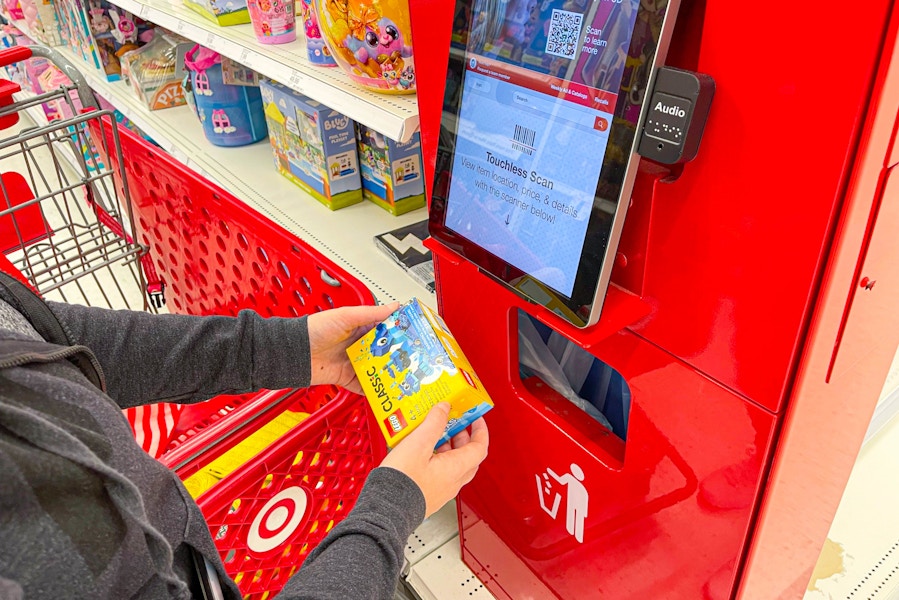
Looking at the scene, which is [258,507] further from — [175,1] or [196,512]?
[175,1]

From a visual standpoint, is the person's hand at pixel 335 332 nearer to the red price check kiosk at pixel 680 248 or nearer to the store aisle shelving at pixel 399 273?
the red price check kiosk at pixel 680 248

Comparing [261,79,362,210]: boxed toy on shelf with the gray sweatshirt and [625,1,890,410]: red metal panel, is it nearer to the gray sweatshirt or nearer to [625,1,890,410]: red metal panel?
the gray sweatshirt

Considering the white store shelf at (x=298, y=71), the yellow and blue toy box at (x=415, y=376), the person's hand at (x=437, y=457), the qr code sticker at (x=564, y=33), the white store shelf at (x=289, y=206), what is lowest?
the white store shelf at (x=289, y=206)

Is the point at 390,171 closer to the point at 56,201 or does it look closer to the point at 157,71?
the point at 56,201

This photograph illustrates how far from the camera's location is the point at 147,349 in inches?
36.2

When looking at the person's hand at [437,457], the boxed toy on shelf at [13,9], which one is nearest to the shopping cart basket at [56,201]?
the person's hand at [437,457]

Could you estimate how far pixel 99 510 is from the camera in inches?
20.5

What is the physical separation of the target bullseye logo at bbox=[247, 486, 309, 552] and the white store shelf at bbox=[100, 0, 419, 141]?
0.56 meters

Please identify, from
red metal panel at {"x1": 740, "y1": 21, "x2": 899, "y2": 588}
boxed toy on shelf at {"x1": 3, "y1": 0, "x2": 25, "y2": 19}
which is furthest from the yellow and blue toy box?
boxed toy on shelf at {"x1": 3, "y1": 0, "x2": 25, "y2": 19}

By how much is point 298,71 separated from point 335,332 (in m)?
0.62

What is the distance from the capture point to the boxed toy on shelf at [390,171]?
166 centimetres

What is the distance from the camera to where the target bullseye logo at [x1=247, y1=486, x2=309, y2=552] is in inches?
35.4

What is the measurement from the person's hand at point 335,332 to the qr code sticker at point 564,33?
46 centimetres

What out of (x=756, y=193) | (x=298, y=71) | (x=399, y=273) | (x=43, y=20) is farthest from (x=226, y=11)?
(x=43, y=20)
